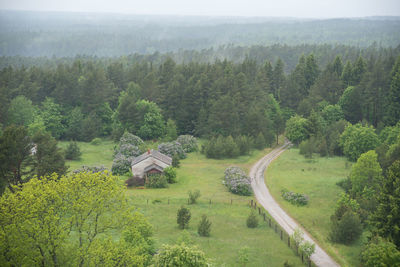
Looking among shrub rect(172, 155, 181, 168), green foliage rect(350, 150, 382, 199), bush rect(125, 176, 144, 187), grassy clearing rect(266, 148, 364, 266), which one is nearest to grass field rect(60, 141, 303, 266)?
shrub rect(172, 155, 181, 168)

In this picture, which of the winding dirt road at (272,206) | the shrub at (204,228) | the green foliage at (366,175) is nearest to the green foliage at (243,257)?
the shrub at (204,228)

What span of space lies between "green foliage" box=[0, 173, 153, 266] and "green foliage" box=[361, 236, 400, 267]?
17174 millimetres

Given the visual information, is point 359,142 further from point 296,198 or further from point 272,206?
point 272,206

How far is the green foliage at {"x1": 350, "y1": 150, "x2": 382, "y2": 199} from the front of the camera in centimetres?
4478

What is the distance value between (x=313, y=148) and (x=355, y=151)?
24.5 ft

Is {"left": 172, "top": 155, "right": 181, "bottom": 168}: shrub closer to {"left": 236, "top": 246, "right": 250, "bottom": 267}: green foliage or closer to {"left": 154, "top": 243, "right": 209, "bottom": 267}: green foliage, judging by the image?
{"left": 236, "top": 246, "right": 250, "bottom": 267}: green foliage

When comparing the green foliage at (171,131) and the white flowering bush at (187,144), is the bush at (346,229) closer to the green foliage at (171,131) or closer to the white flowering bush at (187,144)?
the white flowering bush at (187,144)

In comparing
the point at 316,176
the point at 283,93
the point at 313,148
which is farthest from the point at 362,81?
the point at 316,176

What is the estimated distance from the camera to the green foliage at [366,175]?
147 feet

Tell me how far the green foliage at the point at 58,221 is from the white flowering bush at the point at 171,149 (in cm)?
3839

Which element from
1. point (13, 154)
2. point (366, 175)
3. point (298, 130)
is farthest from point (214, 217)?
point (298, 130)

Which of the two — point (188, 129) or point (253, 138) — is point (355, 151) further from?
point (188, 129)

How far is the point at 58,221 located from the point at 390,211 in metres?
27.1

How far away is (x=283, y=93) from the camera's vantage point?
93750 mm
